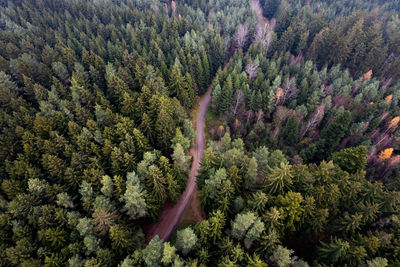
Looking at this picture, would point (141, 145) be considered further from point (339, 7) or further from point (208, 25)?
point (339, 7)

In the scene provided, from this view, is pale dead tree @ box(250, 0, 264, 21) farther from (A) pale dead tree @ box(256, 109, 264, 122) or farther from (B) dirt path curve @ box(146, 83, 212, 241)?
(B) dirt path curve @ box(146, 83, 212, 241)

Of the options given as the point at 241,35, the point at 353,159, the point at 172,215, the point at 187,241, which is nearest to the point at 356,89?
the point at 353,159

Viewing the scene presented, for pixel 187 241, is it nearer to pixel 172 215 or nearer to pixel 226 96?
pixel 172 215

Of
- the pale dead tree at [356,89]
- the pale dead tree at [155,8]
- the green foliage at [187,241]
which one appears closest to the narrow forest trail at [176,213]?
the green foliage at [187,241]

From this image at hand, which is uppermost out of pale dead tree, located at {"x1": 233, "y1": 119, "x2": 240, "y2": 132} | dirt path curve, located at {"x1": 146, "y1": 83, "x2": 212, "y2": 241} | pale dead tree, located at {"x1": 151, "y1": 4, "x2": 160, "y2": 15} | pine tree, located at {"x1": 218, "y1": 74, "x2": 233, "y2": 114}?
pale dead tree, located at {"x1": 151, "y1": 4, "x2": 160, "y2": 15}

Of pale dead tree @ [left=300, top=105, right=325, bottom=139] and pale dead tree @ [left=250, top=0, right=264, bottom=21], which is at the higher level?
pale dead tree @ [left=250, top=0, right=264, bottom=21]

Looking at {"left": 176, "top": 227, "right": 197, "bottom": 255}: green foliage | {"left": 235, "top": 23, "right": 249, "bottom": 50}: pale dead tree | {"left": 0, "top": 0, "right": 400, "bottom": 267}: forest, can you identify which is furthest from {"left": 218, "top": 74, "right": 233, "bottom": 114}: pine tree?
{"left": 176, "top": 227, "right": 197, "bottom": 255}: green foliage

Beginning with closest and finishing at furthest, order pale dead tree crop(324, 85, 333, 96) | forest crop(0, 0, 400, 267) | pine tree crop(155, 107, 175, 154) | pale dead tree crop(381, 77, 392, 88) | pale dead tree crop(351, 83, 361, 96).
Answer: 1. forest crop(0, 0, 400, 267)
2. pine tree crop(155, 107, 175, 154)
3. pale dead tree crop(324, 85, 333, 96)
4. pale dead tree crop(351, 83, 361, 96)
5. pale dead tree crop(381, 77, 392, 88)
